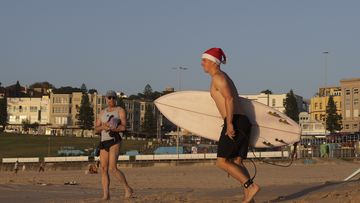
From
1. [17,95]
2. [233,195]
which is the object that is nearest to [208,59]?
[233,195]

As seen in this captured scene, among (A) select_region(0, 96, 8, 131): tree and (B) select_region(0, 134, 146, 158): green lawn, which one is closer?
(B) select_region(0, 134, 146, 158): green lawn

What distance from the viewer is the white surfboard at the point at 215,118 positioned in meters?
8.95

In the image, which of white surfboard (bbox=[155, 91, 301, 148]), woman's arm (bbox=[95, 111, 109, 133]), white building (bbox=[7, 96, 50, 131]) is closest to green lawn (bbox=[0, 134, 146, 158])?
white building (bbox=[7, 96, 50, 131])

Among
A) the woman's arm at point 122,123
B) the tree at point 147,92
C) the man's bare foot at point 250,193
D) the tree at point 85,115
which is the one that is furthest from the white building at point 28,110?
the man's bare foot at point 250,193

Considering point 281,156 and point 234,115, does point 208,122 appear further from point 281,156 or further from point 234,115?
point 281,156

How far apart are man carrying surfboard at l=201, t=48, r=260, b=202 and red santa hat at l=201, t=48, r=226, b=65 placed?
0.17m

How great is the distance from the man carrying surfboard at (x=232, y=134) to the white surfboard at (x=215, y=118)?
747 millimetres

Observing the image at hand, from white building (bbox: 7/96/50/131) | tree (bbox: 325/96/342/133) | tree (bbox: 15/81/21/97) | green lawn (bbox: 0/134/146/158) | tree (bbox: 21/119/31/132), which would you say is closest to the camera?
tree (bbox: 325/96/342/133)

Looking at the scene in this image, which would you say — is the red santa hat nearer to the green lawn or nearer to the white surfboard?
the white surfboard

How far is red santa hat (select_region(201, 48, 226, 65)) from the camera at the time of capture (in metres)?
8.15

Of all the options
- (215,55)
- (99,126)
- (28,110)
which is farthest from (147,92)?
(215,55)

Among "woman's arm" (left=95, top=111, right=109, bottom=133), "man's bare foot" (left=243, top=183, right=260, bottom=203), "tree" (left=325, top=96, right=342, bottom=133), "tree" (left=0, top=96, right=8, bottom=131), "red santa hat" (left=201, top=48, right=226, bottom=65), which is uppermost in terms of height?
"tree" (left=0, top=96, right=8, bottom=131)

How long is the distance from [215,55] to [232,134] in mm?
1079

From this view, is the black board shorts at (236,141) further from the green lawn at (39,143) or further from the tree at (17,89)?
the tree at (17,89)
